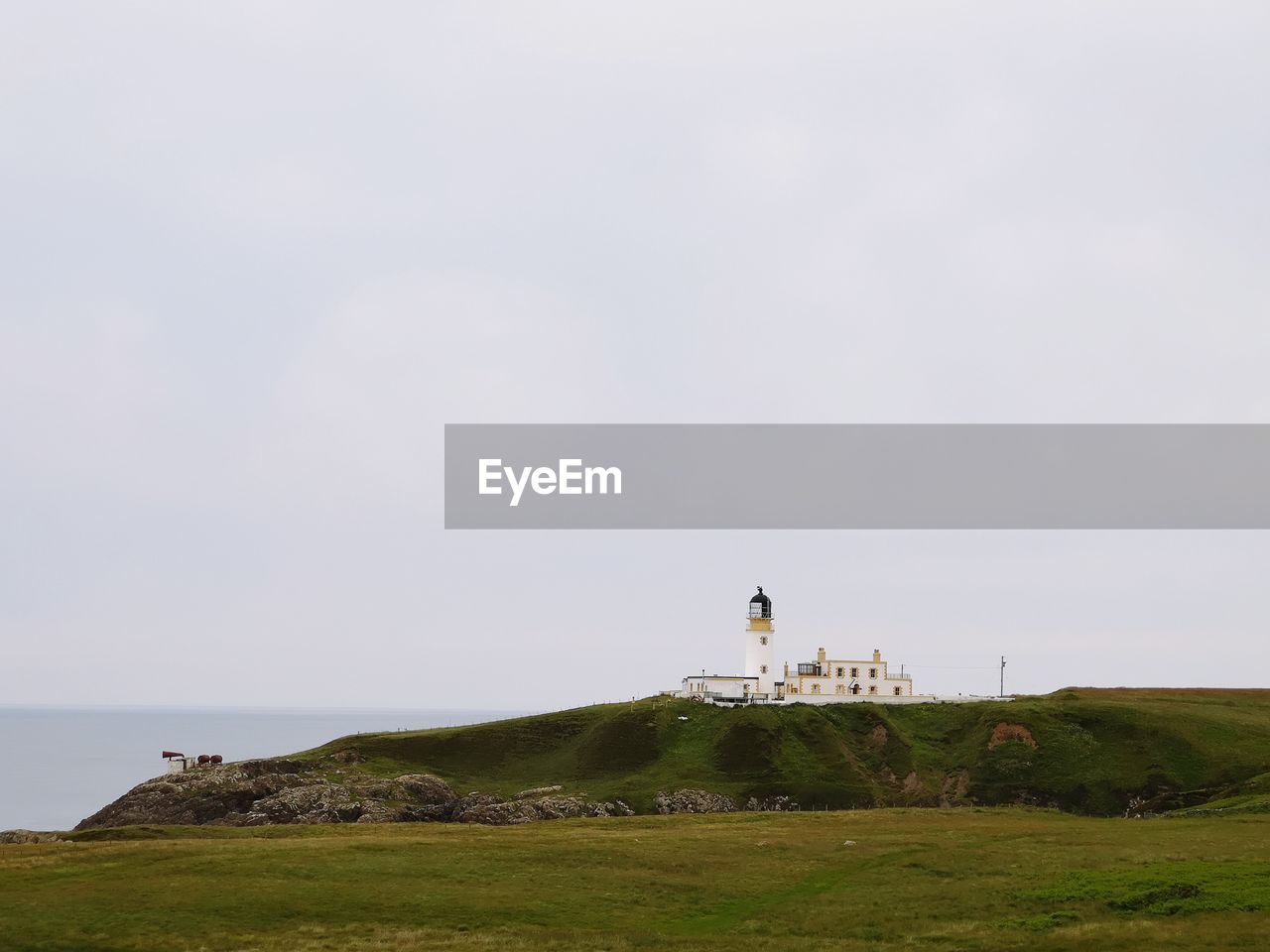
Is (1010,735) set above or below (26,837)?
above

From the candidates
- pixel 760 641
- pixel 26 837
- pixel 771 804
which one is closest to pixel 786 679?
pixel 760 641

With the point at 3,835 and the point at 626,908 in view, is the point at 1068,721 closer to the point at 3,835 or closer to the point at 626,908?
the point at 626,908

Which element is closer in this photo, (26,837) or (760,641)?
(26,837)

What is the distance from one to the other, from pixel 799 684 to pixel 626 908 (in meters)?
91.2

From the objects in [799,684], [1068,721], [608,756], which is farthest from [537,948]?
[799,684]

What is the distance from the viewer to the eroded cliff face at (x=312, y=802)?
3708 inches

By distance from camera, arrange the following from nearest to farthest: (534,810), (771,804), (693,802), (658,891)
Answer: (658,891)
(534,810)
(693,802)
(771,804)

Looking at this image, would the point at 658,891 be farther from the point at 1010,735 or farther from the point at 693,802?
the point at 1010,735

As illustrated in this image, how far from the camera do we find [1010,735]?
117 meters

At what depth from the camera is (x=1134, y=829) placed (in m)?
69.0

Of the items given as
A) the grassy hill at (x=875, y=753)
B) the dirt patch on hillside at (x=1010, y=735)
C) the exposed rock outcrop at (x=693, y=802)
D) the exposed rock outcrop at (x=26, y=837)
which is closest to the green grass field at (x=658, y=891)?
the exposed rock outcrop at (x=26, y=837)

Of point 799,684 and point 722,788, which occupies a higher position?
point 799,684

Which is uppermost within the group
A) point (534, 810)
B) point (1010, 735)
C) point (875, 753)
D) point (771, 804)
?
point (1010, 735)

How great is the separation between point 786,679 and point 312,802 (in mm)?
63935
